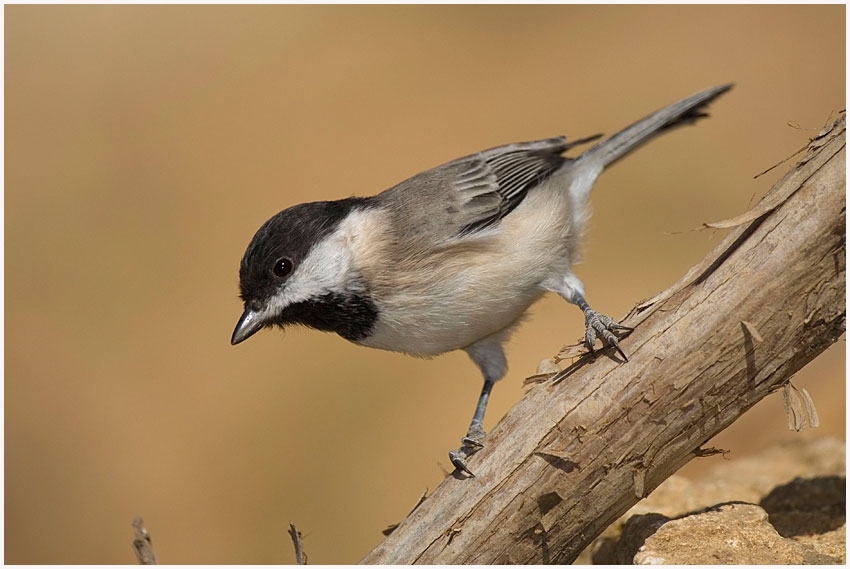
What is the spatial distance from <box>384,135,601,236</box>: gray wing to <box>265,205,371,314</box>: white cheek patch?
11.4 inches

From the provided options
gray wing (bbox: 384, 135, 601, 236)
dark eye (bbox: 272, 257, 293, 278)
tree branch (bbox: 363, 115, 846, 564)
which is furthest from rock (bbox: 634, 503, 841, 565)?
dark eye (bbox: 272, 257, 293, 278)

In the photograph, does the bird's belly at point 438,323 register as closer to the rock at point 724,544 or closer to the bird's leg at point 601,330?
the bird's leg at point 601,330

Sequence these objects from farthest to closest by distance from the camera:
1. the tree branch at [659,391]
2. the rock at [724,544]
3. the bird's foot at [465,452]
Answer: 1. the bird's foot at [465,452]
2. the rock at [724,544]
3. the tree branch at [659,391]

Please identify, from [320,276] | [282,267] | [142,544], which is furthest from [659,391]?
[142,544]

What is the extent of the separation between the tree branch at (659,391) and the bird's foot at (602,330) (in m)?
0.03

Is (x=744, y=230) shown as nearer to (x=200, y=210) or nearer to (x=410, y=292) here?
(x=410, y=292)

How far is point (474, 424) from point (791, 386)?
121 centimetres

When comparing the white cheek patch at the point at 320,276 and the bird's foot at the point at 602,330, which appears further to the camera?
the white cheek patch at the point at 320,276

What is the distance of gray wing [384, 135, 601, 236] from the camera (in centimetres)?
303

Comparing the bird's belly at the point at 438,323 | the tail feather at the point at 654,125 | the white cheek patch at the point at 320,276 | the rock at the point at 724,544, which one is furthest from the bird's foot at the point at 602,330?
the tail feather at the point at 654,125

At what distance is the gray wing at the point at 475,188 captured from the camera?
3029mm

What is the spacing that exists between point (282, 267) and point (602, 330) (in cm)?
110

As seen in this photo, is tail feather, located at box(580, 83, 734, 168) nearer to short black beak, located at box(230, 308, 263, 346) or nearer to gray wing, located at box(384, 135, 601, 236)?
gray wing, located at box(384, 135, 601, 236)

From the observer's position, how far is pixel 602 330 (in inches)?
94.1
